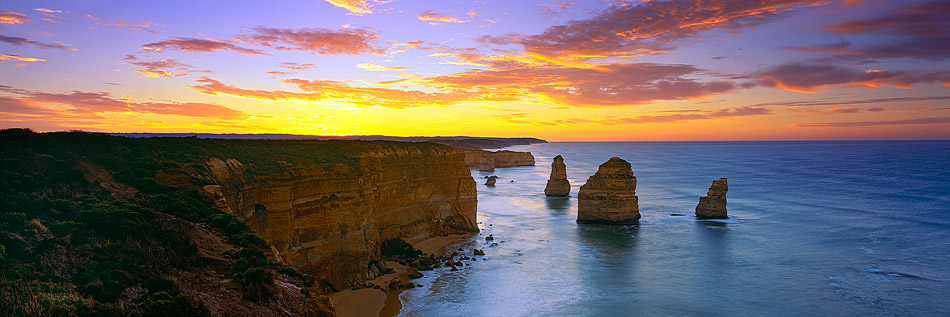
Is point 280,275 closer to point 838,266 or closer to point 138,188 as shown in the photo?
point 138,188

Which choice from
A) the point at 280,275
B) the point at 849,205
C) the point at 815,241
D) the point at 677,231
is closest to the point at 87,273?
the point at 280,275

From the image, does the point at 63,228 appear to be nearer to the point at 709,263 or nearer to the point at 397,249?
the point at 397,249

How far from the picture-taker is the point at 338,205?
3056cm

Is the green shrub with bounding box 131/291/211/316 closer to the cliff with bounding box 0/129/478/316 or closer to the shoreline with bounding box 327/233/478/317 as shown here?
the cliff with bounding box 0/129/478/316

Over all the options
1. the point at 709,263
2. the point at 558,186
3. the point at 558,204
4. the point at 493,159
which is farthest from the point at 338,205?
the point at 493,159

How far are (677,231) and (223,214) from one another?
1778 inches

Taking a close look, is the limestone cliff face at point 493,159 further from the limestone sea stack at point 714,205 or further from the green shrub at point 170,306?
the green shrub at point 170,306

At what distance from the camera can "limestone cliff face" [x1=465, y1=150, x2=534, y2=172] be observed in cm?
13914

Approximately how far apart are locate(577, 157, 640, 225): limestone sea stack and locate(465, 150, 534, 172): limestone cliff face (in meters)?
82.4

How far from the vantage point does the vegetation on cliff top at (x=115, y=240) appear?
32.0 ft

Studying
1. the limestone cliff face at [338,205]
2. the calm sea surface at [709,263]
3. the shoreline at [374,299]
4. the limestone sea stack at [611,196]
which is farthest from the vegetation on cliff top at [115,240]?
the limestone sea stack at [611,196]

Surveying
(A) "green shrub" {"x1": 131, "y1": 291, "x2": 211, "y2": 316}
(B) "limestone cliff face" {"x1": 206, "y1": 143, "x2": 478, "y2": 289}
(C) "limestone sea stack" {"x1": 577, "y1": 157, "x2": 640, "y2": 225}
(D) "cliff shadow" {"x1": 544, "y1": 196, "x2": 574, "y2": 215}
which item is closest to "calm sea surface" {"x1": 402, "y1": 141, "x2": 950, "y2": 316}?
(D) "cliff shadow" {"x1": 544, "y1": 196, "x2": 574, "y2": 215}

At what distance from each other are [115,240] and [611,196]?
1839 inches

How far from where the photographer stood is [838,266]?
3800cm
